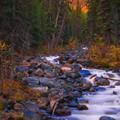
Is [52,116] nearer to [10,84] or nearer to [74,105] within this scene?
[74,105]

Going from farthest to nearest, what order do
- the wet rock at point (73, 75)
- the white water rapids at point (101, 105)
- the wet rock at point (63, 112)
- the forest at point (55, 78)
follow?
the wet rock at point (73, 75) → the white water rapids at point (101, 105) → the forest at point (55, 78) → the wet rock at point (63, 112)

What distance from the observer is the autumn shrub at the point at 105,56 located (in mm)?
31491

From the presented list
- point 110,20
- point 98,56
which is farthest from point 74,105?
point 110,20

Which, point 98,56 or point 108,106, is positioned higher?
point 98,56

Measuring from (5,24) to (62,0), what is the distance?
22.9 metres

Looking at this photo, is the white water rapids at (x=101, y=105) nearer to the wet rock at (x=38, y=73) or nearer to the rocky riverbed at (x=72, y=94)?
the rocky riverbed at (x=72, y=94)

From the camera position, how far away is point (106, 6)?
47.1 m

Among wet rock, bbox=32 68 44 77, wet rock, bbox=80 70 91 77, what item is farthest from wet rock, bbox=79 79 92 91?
wet rock, bbox=80 70 91 77

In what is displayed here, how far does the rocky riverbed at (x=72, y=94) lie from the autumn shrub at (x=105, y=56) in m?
0.97

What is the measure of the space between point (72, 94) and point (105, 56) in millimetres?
12162

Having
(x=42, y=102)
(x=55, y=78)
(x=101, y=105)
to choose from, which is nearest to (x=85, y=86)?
(x=55, y=78)

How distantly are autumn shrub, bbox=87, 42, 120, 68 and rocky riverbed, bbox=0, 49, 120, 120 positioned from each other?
973mm

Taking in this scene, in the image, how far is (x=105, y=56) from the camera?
32.8 m

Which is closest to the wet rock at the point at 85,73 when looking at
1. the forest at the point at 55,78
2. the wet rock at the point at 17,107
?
the forest at the point at 55,78
